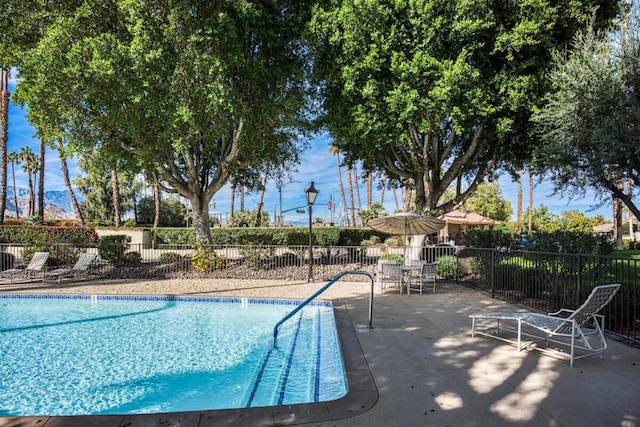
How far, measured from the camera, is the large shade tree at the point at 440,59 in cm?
1178

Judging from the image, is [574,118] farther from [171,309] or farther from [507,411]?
[171,309]

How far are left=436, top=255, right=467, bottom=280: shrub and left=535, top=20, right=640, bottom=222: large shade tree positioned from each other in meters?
4.20

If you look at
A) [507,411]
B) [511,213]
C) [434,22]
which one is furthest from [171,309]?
[511,213]

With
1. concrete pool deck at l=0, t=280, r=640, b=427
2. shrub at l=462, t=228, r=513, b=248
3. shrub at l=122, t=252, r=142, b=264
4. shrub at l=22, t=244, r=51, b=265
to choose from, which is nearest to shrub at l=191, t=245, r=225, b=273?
shrub at l=122, t=252, r=142, b=264

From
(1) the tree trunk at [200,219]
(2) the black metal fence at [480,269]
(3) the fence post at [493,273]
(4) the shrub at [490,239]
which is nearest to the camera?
(2) the black metal fence at [480,269]

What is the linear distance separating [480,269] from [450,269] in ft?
3.42

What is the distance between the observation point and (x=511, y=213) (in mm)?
64375

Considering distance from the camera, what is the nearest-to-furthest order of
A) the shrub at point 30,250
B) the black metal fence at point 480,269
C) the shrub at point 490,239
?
the black metal fence at point 480,269, the shrub at point 490,239, the shrub at point 30,250

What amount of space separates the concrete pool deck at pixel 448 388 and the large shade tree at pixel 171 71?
929 cm

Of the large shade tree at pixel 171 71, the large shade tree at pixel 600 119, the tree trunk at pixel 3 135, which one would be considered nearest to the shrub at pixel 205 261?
the large shade tree at pixel 171 71

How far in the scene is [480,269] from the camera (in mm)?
11609

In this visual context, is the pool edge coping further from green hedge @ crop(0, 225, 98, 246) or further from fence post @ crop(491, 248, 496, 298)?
green hedge @ crop(0, 225, 98, 246)

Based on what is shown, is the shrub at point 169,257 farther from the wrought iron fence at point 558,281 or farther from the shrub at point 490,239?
the shrub at point 490,239

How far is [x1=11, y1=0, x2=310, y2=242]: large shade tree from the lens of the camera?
36.8 ft
